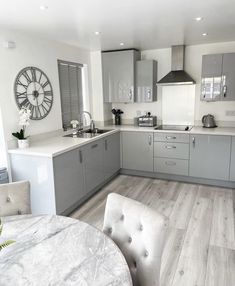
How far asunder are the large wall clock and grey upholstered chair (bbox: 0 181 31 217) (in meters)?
1.56

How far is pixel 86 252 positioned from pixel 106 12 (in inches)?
85.6

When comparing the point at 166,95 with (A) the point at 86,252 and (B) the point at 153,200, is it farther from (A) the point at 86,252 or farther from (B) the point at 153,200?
(A) the point at 86,252

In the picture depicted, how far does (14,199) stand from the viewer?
178 cm

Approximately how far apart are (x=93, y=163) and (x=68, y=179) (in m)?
0.64

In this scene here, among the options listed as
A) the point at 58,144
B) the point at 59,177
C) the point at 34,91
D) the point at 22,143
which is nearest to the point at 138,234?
the point at 59,177

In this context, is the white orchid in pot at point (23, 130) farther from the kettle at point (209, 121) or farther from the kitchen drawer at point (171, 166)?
the kettle at point (209, 121)

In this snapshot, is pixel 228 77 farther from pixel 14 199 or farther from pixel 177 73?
pixel 14 199

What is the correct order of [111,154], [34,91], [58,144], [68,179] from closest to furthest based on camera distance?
[68,179]
[58,144]
[34,91]
[111,154]

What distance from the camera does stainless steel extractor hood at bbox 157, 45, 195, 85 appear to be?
159 inches

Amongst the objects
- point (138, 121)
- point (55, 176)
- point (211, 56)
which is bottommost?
point (55, 176)

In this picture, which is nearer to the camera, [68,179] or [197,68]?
[68,179]

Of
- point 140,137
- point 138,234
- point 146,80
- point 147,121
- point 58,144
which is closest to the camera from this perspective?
point 138,234

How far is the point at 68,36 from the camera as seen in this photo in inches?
131

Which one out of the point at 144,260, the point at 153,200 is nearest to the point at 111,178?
the point at 153,200
